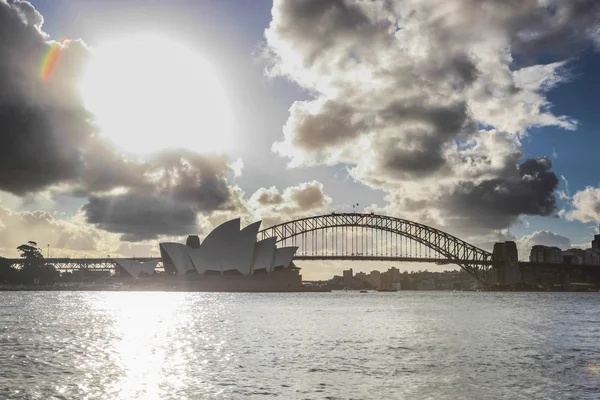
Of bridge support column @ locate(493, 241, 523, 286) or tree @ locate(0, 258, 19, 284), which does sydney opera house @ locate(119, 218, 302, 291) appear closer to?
tree @ locate(0, 258, 19, 284)

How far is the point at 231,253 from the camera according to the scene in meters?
170

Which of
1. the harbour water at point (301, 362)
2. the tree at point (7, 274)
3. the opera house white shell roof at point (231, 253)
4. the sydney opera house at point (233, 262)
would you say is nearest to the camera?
the harbour water at point (301, 362)

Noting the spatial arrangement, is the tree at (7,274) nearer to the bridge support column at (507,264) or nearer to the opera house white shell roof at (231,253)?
the opera house white shell roof at (231,253)

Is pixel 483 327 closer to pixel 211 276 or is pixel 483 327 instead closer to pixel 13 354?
pixel 13 354

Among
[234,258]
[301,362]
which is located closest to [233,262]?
[234,258]

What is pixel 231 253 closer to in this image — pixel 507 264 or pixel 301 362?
pixel 507 264

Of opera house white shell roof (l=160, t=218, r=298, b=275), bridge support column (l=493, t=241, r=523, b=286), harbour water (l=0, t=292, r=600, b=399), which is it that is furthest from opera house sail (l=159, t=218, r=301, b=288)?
harbour water (l=0, t=292, r=600, b=399)

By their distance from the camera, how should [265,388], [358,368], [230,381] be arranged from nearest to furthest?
[265,388]
[230,381]
[358,368]

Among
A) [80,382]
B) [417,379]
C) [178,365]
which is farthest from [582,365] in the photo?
[80,382]

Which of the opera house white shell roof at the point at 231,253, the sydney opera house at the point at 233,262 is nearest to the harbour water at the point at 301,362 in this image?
the opera house white shell roof at the point at 231,253

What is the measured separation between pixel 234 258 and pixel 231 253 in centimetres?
178

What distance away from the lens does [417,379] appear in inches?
944

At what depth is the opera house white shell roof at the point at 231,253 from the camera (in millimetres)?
167500

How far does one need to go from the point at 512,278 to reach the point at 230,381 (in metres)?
179
